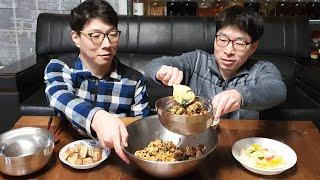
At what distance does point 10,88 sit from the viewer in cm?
209

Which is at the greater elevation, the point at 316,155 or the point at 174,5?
the point at 174,5

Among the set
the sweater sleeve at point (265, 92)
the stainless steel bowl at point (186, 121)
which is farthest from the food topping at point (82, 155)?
the sweater sleeve at point (265, 92)

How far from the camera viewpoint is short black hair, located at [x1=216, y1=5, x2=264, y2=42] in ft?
4.47

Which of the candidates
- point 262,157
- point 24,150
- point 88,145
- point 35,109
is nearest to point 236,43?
point 262,157

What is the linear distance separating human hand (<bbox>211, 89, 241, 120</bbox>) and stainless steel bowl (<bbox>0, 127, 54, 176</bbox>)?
490 mm

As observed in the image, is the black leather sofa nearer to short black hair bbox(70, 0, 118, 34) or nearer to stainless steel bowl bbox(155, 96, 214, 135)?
short black hair bbox(70, 0, 118, 34)

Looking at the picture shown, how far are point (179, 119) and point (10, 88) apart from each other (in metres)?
1.61

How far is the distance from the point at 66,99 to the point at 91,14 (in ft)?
1.19

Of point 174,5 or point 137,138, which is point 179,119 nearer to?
point 137,138

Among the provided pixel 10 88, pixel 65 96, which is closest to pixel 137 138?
pixel 65 96

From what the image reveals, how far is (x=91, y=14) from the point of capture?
129 centimetres

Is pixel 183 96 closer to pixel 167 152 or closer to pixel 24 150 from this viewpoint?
pixel 167 152

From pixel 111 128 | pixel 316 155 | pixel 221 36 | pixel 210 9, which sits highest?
pixel 210 9

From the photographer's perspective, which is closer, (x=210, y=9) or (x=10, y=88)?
(x=10, y=88)
